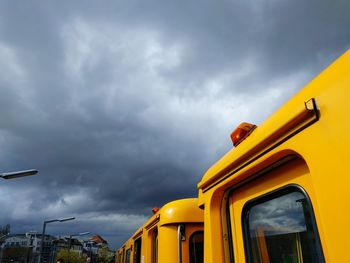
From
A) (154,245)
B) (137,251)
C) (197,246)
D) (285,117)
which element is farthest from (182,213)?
(137,251)

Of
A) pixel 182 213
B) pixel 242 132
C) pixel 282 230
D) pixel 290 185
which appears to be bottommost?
pixel 282 230

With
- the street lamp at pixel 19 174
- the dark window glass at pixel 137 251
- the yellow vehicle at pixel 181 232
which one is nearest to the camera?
the yellow vehicle at pixel 181 232

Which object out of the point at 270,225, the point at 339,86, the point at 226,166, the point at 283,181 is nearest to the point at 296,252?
the point at 270,225

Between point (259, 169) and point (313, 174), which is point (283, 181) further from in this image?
point (313, 174)

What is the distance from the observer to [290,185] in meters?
1.83

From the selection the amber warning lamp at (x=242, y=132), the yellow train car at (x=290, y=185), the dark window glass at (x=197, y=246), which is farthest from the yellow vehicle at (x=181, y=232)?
the amber warning lamp at (x=242, y=132)

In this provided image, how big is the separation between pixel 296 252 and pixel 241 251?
1.58ft

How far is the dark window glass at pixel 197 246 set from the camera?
407 cm

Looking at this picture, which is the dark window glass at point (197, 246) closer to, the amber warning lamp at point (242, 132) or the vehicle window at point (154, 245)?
the vehicle window at point (154, 245)

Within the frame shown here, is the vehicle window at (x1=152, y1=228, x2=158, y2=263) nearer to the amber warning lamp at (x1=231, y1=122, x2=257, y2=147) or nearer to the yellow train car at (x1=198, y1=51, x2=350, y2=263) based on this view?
the yellow train car at (x1=198, y1=51, x2=350, y2=263)

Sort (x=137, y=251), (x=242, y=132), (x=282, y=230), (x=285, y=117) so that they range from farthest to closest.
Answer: (x=137, y=251) < (x=242, y=132) < (x=282, y=230) < (x=285, y=117)

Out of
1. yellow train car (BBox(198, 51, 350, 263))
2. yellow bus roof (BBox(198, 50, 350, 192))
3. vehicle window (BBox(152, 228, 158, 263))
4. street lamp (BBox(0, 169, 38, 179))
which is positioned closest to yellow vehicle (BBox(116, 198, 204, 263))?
vehicle window (BBox(152, 228, 158, 263))

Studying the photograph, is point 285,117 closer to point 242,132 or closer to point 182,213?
point 242,132

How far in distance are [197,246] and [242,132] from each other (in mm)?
2337
